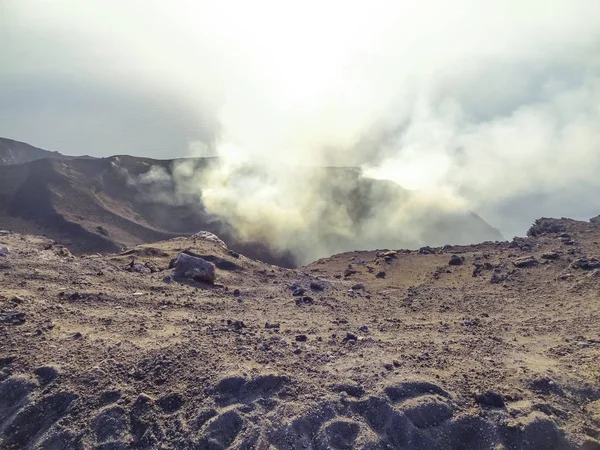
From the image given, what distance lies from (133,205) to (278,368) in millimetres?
42914

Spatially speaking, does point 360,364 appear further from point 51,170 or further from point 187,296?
point 51,170

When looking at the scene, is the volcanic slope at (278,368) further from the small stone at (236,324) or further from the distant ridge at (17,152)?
the distant ridge at (17,152)

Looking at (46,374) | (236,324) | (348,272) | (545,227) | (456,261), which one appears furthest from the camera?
(545,227)

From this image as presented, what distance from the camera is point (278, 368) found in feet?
24.6

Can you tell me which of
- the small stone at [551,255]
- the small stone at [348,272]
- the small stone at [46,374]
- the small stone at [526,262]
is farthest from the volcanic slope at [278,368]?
the small stone at [348,272]

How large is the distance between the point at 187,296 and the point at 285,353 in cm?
480

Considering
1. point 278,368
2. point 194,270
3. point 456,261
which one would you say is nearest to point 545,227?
point 456,261

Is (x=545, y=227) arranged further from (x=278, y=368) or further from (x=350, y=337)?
(x=278, y=368)

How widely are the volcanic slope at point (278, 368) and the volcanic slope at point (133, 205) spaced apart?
78.6 ft

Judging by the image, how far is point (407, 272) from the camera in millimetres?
20531

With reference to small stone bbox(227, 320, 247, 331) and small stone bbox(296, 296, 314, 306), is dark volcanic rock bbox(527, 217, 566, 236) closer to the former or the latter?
small stone bbox(296, 296, 314, 306)

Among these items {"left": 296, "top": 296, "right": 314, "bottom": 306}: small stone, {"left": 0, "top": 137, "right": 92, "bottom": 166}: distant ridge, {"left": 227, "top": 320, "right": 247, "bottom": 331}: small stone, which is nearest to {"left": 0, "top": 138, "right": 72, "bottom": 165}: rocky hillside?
{"left": 0, "top": 137, "right": 92, "bottom": 166}: distant ridge

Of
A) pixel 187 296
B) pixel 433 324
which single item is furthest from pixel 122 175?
pixel 433 324

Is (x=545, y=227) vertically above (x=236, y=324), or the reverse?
(x=545, y=227)
